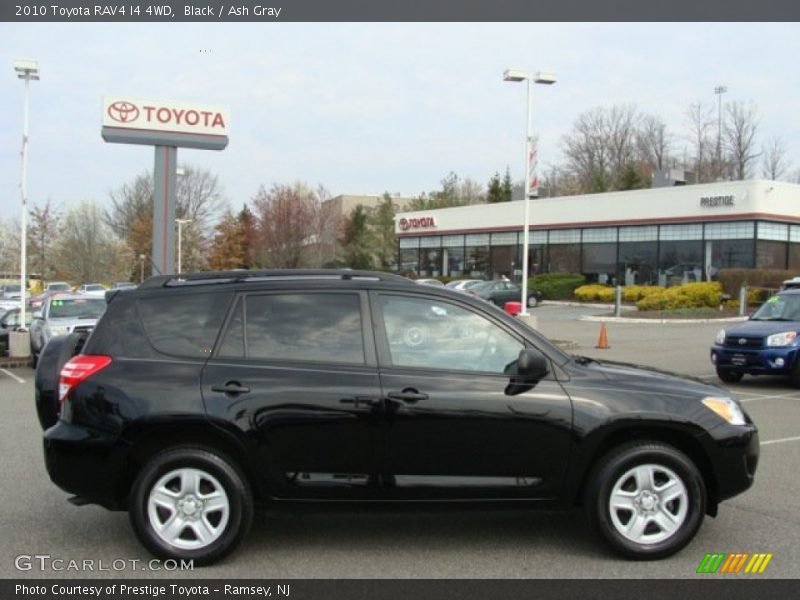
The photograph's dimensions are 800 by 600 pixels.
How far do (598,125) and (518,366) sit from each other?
7711 cm

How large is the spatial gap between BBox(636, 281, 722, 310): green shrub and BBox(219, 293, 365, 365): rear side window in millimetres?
29352

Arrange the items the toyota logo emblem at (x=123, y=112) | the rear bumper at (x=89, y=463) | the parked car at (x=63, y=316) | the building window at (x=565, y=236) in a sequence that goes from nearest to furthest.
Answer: the rear bumper at (x=89, y=463), the parked car at (x=63, y=316), the toyota logo emblem at (x=123, y=112), the building window at (x=565, y=236)

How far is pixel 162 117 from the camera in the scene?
22125 mm

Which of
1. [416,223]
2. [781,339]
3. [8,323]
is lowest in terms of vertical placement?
[8,323]

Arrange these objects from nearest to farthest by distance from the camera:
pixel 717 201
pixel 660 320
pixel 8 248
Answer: pixel 660 320, pixel 717 201, pixel 8 248

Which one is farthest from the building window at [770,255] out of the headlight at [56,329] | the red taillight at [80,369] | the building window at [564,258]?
the red taillight at [80,369]

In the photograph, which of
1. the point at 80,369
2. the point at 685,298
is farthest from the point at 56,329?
the point at 685,298

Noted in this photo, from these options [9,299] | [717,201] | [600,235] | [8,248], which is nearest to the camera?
[717,201]

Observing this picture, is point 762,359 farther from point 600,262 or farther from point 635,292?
point 600,262

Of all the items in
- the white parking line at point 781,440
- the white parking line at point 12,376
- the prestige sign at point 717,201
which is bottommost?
the white parking line at point 12,376

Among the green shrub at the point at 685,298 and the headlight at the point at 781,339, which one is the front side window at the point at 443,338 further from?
the green shrub at the point at 685,298

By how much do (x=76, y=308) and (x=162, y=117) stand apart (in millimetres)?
7361

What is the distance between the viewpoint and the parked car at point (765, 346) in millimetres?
12109

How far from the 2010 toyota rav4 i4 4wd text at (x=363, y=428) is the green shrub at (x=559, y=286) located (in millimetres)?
37842
